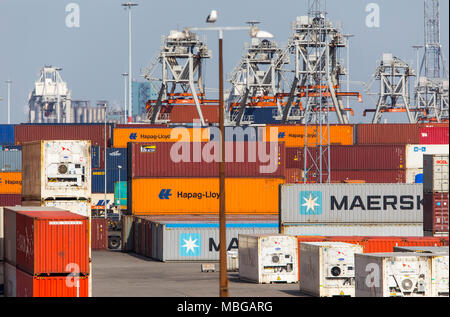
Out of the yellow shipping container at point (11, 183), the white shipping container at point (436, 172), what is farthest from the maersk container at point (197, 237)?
the yellow shipping container at point (11, 183)

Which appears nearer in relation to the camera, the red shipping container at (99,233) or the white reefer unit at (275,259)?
the white reefer unit at (275,259)

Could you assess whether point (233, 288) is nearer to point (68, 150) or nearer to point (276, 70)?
point (68, 150)

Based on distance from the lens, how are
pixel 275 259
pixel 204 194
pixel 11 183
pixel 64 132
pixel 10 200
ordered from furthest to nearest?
pixel 64 132, pixel 11 183, pixel 10 200, pixel 204 194, pixel 275 259

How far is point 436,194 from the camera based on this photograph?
48312 mm

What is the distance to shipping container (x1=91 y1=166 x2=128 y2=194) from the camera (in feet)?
317

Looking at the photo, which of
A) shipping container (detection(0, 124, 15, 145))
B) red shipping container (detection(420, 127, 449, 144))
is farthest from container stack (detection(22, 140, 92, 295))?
shipping container (detection(0, 124, 15, 145))

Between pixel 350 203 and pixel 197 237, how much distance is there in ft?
32.2

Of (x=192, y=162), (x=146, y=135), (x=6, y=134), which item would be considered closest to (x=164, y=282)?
(x=192, y=162)

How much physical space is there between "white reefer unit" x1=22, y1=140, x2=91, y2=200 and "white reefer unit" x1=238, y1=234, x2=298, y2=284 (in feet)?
29.4

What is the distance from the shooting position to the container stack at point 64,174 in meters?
45.4

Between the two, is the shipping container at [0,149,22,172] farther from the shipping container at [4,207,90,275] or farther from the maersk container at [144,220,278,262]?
the shipping container at [4,207,90,275]

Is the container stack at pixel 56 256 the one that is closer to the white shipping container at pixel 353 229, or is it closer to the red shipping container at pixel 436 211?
the red shipping container at pixel 436 211

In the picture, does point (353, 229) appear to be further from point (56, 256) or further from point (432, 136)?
point (432, 136)

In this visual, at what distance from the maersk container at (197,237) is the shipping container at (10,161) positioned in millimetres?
32368
